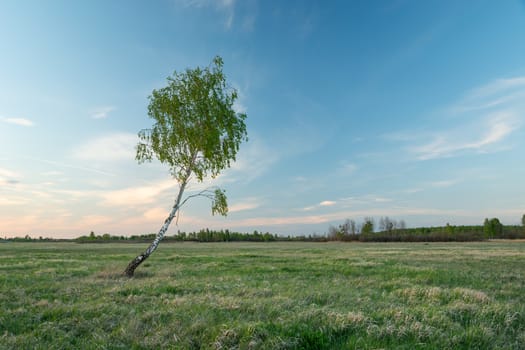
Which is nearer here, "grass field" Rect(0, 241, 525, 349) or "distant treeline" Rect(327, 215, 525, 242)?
"grass field" Rect(0, 241, 525, 349)

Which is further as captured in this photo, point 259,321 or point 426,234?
point 426,234

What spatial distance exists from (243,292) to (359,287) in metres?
5.34

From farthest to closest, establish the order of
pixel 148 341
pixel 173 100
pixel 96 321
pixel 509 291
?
pixel 173 100
pixel 509 291
pixel 96 321
pixel 148 341

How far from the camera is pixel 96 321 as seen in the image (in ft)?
26.6

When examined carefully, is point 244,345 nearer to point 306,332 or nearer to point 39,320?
point 306,332

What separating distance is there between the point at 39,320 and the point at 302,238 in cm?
15153

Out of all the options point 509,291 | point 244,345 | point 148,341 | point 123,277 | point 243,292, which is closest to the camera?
point 244,345

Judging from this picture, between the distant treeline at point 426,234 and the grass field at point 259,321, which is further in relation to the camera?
the distant treeline at point 426,234

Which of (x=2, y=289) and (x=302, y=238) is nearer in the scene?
(x=2, y=289)

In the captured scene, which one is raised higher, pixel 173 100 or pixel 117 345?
pixel 173 100

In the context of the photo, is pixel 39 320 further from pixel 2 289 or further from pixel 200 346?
pixel 2 289

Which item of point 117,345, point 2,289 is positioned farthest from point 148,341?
point 2,289

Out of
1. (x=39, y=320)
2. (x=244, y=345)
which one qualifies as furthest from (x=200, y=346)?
(x=39, y=320)

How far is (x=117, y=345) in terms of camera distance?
650 cm
